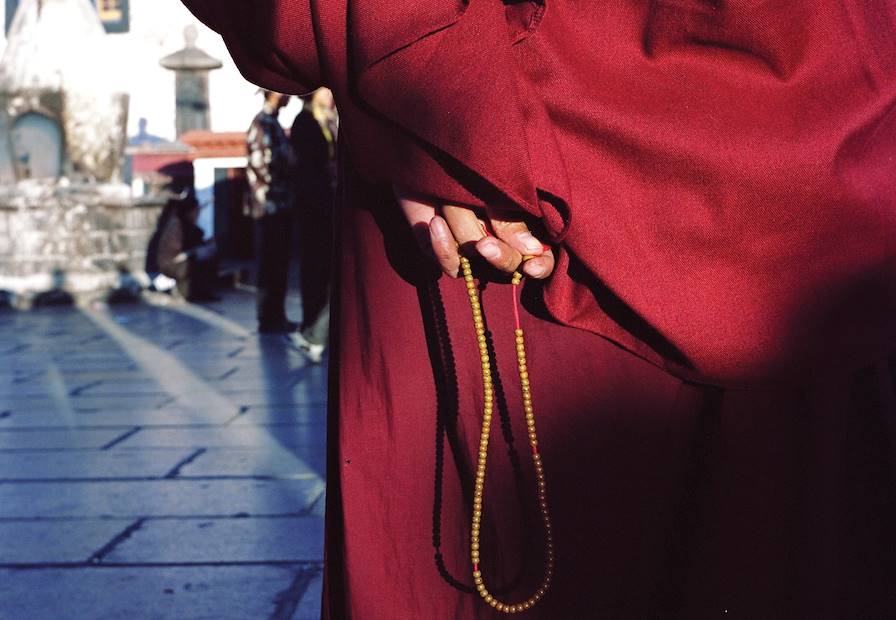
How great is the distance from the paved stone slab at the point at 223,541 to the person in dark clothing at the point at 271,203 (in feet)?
14.6

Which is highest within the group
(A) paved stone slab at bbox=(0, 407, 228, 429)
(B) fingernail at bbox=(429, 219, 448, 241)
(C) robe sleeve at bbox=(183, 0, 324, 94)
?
(C) robe sleeve at bbox=(183, 0, 324, 94)

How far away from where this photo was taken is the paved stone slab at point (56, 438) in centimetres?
404

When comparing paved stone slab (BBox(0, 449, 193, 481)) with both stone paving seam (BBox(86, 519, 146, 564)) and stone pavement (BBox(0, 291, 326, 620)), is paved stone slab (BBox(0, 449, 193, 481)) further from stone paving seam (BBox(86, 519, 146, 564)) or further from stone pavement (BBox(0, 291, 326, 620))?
stone paving seam (BBox(86, 519, 146, 564))

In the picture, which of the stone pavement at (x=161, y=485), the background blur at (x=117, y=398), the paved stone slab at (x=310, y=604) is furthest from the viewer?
the background blur at (x=117, y=398)

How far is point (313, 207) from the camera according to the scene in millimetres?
6297

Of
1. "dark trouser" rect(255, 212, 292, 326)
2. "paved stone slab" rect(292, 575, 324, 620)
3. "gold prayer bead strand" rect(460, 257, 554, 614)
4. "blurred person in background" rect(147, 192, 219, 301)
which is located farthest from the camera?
"blurred person in background" rect(147, 192, 219, 301)

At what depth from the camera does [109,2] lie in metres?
23.0

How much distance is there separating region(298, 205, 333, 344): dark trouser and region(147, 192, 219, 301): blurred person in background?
12.2 ft

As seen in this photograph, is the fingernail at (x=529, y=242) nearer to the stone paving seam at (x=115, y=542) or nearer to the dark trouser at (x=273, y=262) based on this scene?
the stone paving seam at (x=115, y=542)

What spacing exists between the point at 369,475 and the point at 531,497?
0.16 m

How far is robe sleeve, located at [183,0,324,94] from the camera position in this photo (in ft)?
3.02

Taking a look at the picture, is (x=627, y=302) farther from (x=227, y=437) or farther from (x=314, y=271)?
(x=314, y=271)

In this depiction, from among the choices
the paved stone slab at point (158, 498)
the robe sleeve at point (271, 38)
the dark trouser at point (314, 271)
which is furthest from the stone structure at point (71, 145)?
the robe sleeve at point (271, 38)

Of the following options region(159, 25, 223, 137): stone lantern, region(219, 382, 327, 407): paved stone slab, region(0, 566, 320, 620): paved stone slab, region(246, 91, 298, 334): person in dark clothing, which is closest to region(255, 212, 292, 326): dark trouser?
region(246, 91, 298, 334): person in dark clothing
